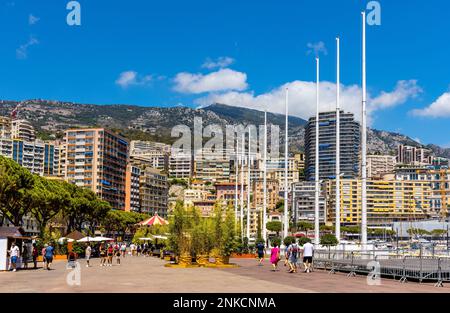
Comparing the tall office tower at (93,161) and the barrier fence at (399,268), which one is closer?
the barrier fence at (399,268)

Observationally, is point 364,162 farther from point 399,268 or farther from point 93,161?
point 93,161

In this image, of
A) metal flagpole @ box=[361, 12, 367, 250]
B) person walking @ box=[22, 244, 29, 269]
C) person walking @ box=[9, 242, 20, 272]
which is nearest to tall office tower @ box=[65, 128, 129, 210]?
person walking @ box=[22, 244, 29, 269]

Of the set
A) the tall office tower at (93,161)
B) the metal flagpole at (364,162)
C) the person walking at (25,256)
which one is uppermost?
the tall office tower at (93,161)

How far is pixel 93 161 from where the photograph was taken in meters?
180

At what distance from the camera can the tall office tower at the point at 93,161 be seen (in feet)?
590

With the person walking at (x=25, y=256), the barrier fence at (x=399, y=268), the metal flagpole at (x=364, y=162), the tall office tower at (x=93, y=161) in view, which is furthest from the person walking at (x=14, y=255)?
the tall office tower at (x=93, y=161)

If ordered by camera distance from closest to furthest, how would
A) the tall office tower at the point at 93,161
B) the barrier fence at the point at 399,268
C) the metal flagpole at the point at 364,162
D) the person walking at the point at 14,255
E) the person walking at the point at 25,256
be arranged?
the barrier fence at the point at 399,268 → the person walking at the point at 14,255 → the person walking at the point at 25,256 → the metal flagpole at the point at 364,162 → the tall office tower at the point at 93,161

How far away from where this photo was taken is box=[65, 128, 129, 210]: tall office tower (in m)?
180

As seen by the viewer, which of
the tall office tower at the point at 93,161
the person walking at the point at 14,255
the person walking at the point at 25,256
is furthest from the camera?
the tall office tower at the point at 93,161

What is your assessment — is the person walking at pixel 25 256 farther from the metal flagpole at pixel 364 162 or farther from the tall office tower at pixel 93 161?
the tall office tower at pixel 93 161

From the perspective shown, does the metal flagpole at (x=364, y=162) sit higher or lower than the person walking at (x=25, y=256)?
higher
